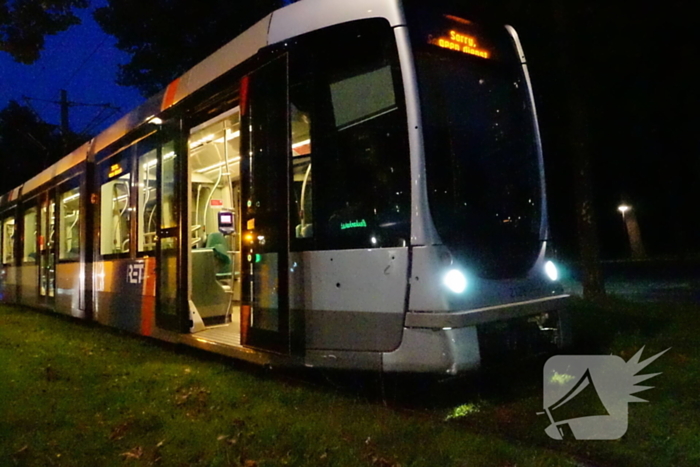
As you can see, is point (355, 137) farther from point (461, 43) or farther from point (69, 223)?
point (69, 223)

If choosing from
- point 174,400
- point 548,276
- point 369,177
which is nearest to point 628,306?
point 548,276

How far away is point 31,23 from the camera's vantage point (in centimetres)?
1104

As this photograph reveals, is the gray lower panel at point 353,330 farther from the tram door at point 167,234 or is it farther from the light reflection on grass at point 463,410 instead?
the tram door at point 167,234

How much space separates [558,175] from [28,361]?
20.6m

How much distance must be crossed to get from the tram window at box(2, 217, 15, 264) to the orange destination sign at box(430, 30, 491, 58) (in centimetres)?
1441

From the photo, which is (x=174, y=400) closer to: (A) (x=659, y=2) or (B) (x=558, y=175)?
(A) (x=659, y=2)

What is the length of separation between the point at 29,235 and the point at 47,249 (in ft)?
7.98

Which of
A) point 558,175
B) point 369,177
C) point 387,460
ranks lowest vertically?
point 387,460

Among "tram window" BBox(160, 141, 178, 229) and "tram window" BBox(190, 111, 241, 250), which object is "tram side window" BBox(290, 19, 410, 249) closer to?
"tram window" BBox(160, 141, 178, 229)

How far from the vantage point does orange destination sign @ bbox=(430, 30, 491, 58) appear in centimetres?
534

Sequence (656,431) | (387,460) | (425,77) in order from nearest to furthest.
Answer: (387,460) → (656,431) → (425,77)

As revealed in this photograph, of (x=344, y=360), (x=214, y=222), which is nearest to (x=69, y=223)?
(x=214, y=222)

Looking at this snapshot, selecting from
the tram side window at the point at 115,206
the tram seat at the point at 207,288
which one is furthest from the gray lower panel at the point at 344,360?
the tram side window at the point at 115,206

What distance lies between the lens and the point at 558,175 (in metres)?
24.5
